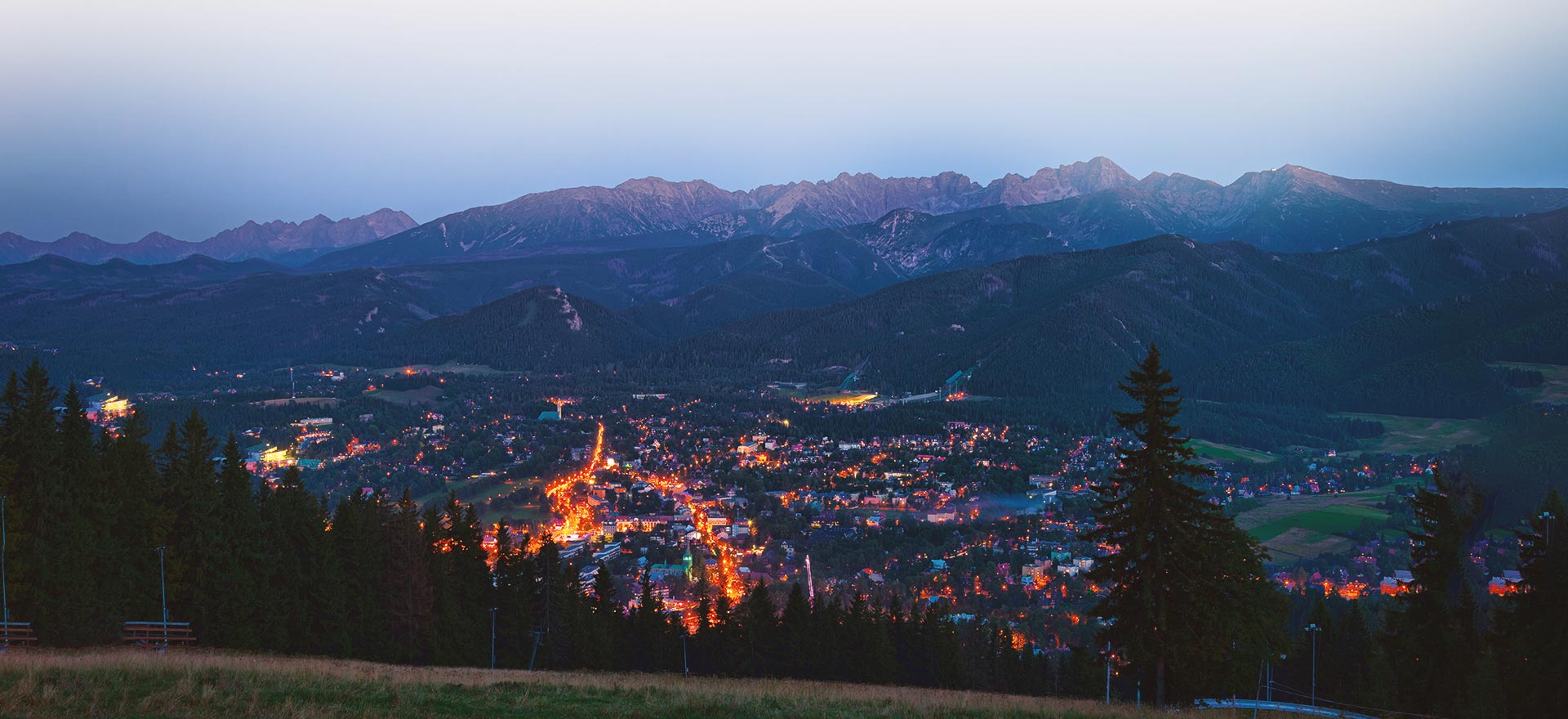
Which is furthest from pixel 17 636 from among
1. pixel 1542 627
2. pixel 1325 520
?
pixel 1325 520

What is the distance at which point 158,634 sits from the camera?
27547 millimetres

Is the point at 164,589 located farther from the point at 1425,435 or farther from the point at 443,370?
the point at 443,370

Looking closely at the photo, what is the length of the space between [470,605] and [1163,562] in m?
27.9

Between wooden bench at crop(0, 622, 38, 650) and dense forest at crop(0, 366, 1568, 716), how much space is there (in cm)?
46

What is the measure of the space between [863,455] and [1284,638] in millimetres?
66837

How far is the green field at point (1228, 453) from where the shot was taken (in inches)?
3615

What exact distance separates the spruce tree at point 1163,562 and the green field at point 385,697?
189cm

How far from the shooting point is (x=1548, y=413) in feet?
244

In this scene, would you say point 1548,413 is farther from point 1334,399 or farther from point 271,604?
point 271,604

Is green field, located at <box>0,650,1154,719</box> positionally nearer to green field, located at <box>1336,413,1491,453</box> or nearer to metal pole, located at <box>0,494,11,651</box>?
metal pole, located at <box>0,494,11,651</box>

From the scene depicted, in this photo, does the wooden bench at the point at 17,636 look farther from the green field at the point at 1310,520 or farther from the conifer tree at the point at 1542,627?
the green field at the point at 1310,520

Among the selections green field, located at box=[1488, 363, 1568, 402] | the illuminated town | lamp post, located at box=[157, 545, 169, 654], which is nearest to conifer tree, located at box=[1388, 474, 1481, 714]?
the illuminated town

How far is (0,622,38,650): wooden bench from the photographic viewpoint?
23109mm

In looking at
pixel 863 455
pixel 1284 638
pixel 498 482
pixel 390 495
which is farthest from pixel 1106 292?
pixel 1284 638
